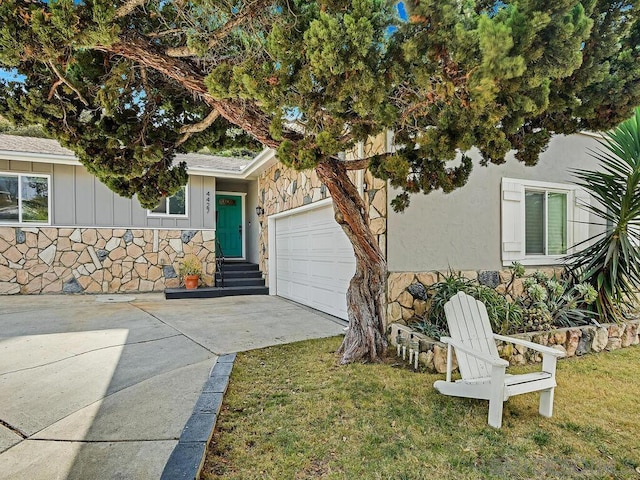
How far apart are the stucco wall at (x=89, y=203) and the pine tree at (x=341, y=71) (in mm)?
6698

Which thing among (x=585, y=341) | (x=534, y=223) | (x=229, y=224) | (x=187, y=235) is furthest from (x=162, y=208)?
(x=585, y=341)

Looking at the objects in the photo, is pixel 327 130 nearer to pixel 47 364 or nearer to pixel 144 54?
pixel 144 54

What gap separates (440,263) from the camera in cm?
562

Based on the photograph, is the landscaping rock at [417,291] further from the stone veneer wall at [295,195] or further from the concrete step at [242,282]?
the concrete step at [242,282]

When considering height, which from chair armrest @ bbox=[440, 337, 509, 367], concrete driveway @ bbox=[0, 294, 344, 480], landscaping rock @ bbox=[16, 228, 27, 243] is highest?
landscaping rock @ bbox=[16, 228, 27, 243]

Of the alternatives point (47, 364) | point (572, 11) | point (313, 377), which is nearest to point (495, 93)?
point (572, 11)

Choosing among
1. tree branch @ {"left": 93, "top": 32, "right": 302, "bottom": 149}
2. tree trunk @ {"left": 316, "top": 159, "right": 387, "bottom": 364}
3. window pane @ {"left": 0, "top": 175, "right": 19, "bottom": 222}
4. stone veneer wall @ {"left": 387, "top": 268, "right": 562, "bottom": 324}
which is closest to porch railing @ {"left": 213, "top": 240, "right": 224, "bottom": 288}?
window pane @ {"left": 0, "top": 175, "right": 19, "bottom": 222}

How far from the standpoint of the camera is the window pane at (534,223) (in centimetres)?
648

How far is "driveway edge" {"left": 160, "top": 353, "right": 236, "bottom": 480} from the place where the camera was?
2.25 m

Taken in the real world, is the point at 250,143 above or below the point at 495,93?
above

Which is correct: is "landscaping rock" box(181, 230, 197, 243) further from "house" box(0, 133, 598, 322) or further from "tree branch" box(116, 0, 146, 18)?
"tree branch" box(116, 0, 146, 18)

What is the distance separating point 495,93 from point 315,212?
5677 mm

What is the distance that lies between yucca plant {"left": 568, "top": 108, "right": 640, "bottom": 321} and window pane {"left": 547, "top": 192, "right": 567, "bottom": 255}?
A: 833 millimetres

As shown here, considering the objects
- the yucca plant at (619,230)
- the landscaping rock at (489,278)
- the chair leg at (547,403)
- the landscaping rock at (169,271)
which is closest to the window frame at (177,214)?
the landscaping rock at (169,271)
